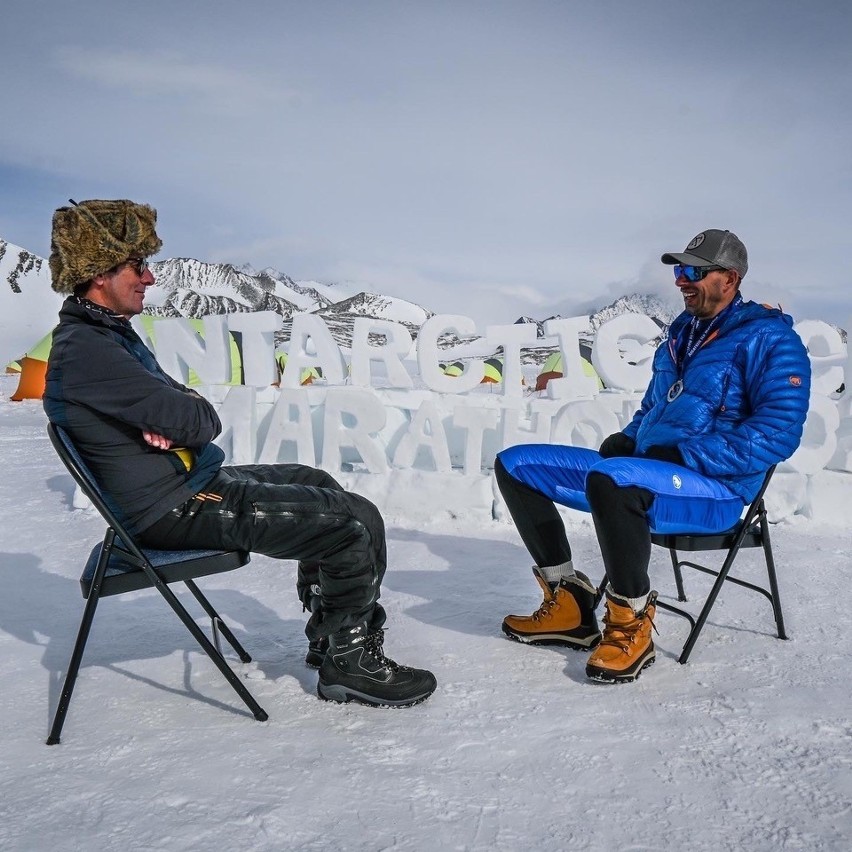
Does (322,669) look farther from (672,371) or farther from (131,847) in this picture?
(672,371)

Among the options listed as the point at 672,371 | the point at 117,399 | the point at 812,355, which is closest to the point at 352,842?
the point at 117,399

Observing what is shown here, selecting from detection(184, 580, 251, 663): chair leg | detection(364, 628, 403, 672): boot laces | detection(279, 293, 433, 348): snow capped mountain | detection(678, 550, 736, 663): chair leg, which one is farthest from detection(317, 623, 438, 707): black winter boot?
detection(279, 293, 433, 348): snow capped mountain

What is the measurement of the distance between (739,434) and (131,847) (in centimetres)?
237

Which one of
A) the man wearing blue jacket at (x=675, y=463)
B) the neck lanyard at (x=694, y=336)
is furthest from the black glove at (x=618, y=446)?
the neck lanyard at (x=694, y=336)

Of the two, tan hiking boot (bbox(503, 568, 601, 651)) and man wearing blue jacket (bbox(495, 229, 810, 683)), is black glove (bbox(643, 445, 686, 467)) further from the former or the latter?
tan hiking boot (bbox(503, 568, 601, 651))

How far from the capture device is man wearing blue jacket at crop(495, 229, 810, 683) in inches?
111

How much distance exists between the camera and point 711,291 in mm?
3121

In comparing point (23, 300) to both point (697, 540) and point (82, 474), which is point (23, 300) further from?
point (697, 540)

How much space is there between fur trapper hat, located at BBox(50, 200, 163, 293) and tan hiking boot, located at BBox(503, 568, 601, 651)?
2.12 meters

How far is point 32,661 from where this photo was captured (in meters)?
3.05

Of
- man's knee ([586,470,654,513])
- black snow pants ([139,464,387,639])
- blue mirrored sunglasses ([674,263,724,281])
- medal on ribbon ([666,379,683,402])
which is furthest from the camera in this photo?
medal on ribbon ([666,379,683,402])

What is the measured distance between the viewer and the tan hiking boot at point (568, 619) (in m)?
3.17

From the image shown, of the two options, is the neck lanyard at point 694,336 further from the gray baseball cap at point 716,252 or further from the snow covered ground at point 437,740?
the snow covered ground at point 437,740

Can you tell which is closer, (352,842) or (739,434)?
(352,842)
